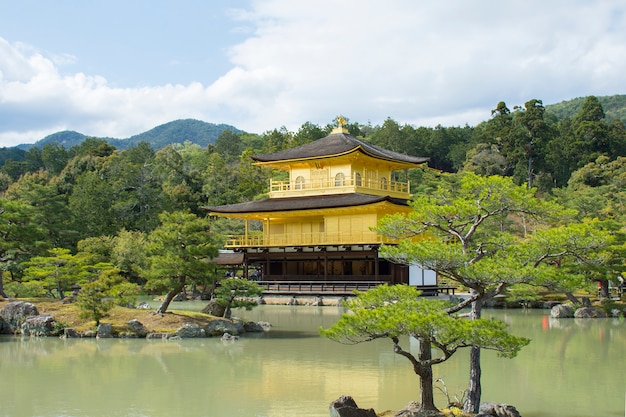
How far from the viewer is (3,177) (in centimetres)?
6862

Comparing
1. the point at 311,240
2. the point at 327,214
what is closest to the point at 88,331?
the point at 311,240

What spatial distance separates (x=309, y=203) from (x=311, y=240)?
5.73 feet

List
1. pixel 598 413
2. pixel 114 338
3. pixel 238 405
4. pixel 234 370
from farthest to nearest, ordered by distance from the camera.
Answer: pixel 114 338 < pixel 234 370 < pixel 238 405 < pixel 598 413

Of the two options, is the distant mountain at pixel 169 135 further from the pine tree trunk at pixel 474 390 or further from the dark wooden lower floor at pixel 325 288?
the pine tree trunk at pixel 474 390

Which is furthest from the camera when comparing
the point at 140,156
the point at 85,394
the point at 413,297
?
the point at 140,156

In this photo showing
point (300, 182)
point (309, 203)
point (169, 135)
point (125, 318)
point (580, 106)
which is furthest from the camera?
point (169, 135)

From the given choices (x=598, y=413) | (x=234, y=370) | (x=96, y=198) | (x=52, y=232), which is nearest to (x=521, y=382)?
(x=598, y=413)

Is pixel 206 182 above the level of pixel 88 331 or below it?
above

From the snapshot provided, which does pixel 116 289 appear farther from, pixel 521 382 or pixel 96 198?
pixel 96 198

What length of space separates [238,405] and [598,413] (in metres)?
→ 5.28

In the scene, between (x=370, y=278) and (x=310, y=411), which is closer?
(x=310, y=411)

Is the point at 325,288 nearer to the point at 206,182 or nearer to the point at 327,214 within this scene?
the point at 327,214

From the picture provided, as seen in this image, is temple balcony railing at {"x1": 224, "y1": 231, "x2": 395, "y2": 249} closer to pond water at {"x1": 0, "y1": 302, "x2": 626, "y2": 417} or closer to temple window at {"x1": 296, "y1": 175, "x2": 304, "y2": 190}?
temple window at {"x1": 296, "y1": 175, "x2": 304, "y2": 190}

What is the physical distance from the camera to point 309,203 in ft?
113
